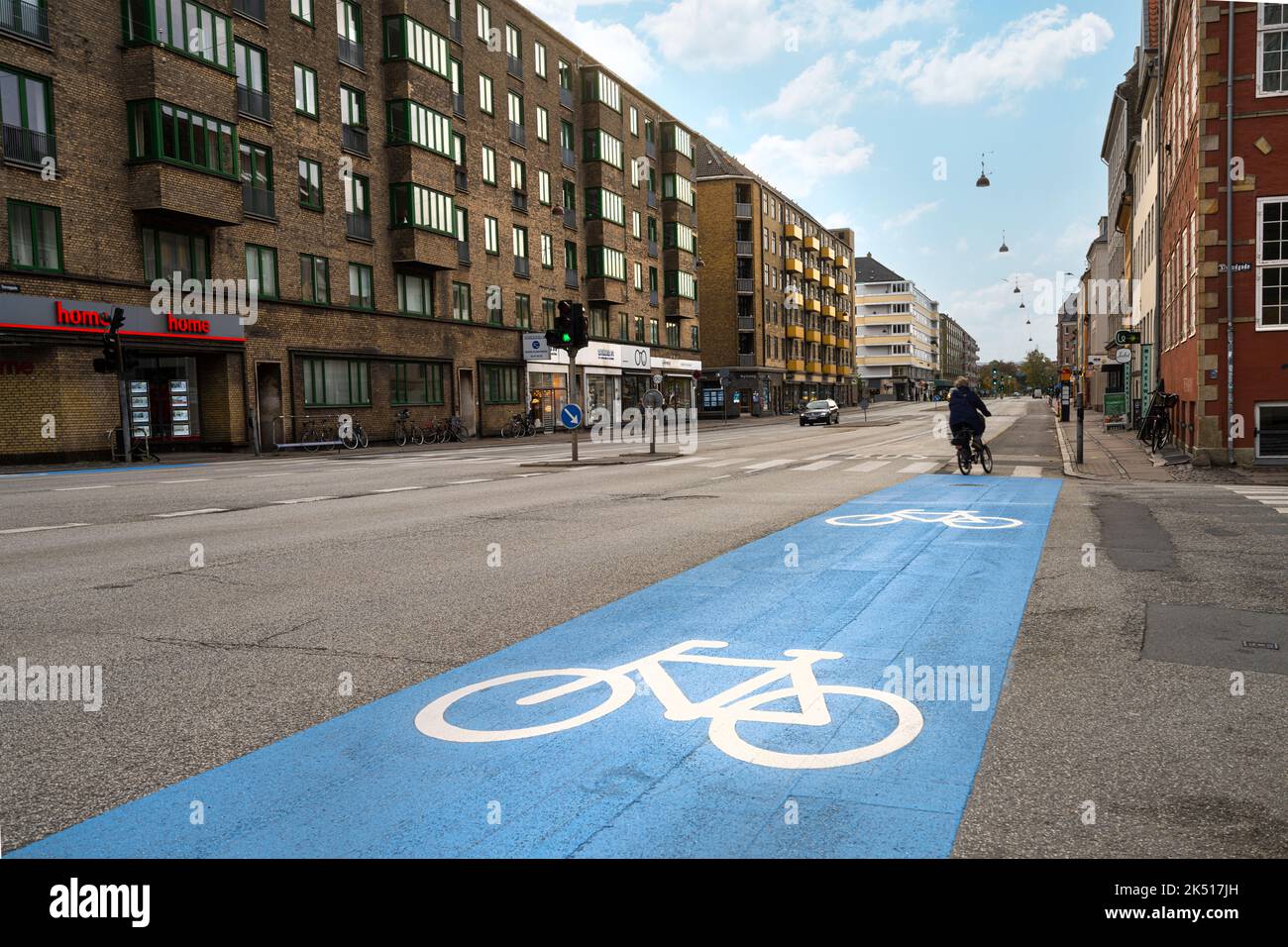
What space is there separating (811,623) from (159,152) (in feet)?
93.0

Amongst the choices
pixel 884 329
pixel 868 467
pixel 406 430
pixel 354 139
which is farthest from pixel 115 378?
pixel 884 329

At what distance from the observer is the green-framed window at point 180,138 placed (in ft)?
91.9

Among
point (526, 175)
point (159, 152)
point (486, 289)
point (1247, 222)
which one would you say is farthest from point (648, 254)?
point (1247, 222)

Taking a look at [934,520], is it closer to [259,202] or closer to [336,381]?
[259,202]

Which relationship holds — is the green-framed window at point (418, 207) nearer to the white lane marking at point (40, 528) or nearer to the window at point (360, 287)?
the window at point (360, 287)

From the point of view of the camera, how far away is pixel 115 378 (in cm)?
2808

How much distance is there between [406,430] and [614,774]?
123ft

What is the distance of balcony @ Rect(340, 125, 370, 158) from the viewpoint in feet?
122

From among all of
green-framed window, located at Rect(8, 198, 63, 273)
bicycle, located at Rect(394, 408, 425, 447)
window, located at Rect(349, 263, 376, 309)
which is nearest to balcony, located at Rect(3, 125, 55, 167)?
green-framed window, located at Rect(8, 198, 63, 273)

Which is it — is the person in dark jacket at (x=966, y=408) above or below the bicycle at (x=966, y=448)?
above

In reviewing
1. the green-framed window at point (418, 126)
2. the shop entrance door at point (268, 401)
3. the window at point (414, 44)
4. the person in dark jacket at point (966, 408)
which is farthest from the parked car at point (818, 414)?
the person in dark jacket at point (966, 408)

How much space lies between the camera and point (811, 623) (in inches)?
250

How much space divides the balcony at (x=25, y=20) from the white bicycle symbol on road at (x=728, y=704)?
2801cm
